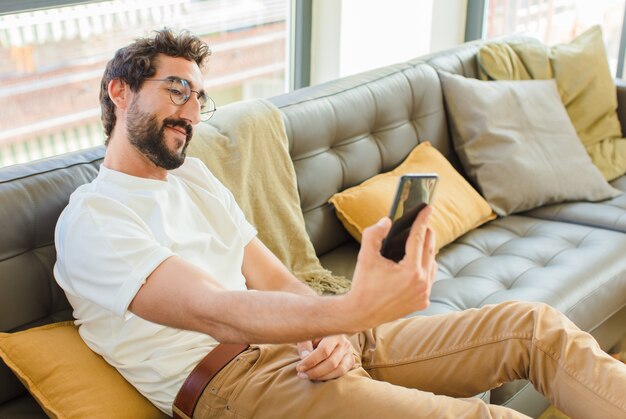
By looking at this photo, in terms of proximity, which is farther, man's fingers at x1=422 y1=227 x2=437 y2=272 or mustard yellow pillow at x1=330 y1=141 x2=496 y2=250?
mustard yellow pillow at x1=330 y1=141 x2=496 y2=250

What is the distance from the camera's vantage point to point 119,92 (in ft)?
5.41

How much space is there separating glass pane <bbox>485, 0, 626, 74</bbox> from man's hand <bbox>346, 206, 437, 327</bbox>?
113 inches

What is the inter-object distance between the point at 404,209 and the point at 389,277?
3.9 inches

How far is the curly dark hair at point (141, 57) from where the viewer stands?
1.62 meters

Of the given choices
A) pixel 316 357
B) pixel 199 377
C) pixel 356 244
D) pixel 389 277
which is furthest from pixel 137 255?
pixel 356 244

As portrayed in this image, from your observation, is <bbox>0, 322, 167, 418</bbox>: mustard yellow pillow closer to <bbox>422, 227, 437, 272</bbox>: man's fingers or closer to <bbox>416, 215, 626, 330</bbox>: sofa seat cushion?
<bbox>422, 227, 437, 272</bbox>: man's fingers

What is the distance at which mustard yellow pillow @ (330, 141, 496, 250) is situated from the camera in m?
2.33

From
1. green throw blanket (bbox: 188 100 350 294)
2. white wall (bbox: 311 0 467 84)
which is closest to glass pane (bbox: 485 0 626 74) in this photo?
white wall (bbox: 311 0 467 84)

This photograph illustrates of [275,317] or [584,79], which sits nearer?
[275,317]

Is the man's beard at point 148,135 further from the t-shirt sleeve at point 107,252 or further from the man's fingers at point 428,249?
the man's fingers at point 428,249

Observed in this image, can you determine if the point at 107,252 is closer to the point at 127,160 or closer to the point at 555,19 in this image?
the point at 127,160

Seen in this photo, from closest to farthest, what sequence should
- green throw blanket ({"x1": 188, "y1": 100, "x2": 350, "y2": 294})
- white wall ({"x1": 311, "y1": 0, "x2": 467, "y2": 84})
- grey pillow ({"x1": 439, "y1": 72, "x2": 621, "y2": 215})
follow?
green throw blanket ({"x1": 188, "y1": 100, "x2": 350, "y2": 294})
grey pillow ({"x1": 439, "y1": 72, "x2": 621, "y2": 215})
white wall ({"x1": 311, "y1": 0, "x2": 467, "y2": 84})

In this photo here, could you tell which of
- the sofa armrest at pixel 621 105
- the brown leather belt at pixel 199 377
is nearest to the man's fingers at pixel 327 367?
the brown leather belt at pixel 199 377

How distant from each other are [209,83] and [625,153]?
166 cm
